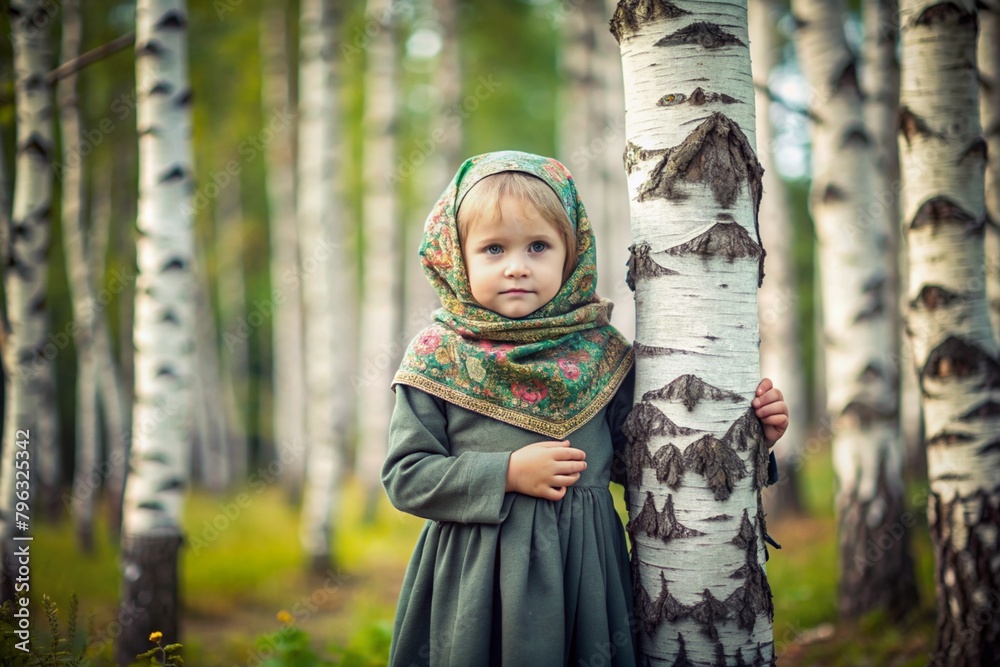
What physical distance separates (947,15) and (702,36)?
5.97 ft

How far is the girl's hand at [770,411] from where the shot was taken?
1979 millimetres

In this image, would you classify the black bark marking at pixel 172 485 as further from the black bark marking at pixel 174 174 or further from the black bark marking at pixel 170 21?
the black bark marking at pixel 170 21

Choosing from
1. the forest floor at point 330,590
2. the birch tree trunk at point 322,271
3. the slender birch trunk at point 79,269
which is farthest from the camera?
the slender birch trunk at point 79,269

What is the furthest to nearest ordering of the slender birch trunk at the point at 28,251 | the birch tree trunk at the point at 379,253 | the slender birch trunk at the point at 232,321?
the slender birch trunk at the point at 232,321
the birch tree trunk at the point at 379,253
the slender birch trunk at the point at 28,251

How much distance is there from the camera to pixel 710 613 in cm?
189

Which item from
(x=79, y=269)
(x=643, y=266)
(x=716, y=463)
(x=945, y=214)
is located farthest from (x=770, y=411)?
(x=79, y=269)

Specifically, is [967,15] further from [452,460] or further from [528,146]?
[528,146]

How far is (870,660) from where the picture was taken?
3547mm

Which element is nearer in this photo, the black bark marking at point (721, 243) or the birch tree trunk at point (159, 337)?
the black bark marking at point (721, 243)

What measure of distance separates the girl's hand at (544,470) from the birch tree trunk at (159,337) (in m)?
3.20

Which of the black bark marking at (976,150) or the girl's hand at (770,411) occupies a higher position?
the black bark marking at (976,150)

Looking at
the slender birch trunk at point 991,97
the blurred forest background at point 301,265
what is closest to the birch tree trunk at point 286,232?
the blurred forest background at point 301,265

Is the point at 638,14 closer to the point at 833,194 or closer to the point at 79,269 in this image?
the point at 833,194

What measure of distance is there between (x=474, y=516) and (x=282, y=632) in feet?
3.72
